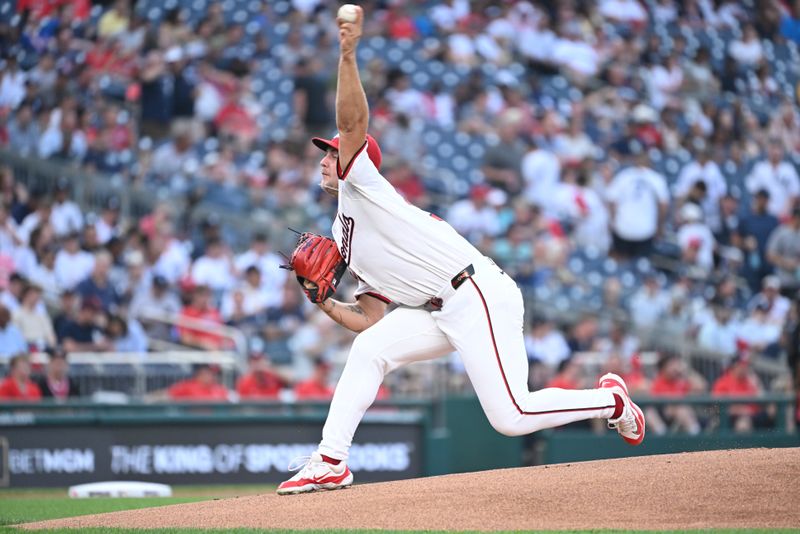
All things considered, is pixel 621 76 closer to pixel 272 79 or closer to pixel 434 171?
pixel 434 171

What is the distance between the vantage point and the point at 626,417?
5871 mm

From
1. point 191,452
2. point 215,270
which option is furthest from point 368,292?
point 215,270

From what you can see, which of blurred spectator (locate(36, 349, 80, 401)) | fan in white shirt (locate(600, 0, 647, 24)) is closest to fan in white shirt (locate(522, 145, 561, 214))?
fan in white shirt (locate(600, 0, 647, 24))

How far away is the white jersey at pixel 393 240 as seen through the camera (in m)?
5.53

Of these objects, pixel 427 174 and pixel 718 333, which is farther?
pixel 427 174

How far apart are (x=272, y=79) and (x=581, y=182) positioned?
4.48m

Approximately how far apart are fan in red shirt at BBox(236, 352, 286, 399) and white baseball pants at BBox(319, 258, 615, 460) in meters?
5.52

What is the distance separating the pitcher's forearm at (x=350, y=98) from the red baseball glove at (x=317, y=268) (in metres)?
0.73

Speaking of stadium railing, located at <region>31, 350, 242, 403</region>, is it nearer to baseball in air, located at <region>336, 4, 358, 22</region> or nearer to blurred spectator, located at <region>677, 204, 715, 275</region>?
blurred spectator, located at <region>677, 204, 715, 275</region>

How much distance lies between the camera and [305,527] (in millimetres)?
4980

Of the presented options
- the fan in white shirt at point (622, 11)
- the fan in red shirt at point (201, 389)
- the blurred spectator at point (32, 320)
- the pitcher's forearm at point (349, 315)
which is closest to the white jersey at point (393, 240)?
the pitcher's forearm at point (349, 315)

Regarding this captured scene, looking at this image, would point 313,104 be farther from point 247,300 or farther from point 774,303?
point 774,303

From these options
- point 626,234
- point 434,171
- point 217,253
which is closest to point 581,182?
point 626,234

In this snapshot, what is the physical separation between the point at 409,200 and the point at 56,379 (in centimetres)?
480
